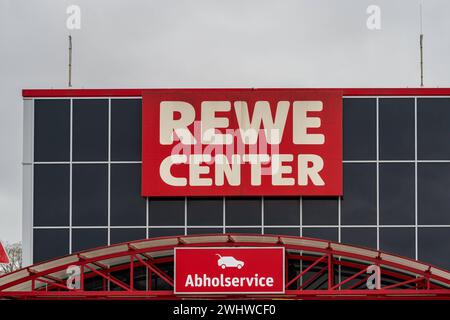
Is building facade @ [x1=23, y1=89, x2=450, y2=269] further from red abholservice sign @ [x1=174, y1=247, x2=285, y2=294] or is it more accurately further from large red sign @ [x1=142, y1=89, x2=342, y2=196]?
red abholservice sign @ [x1=174, y1=247, x2=285, y2=294]

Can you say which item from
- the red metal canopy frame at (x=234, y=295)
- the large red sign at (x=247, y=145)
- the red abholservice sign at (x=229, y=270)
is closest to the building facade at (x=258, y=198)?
the large red sign at (x=247, y=145)

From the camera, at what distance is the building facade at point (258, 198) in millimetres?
34312

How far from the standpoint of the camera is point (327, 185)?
34.2 meters

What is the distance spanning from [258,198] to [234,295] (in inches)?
203

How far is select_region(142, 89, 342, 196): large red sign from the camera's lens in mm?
34281

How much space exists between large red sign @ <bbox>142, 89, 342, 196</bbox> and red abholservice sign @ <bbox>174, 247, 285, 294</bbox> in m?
4.20

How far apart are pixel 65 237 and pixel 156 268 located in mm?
3850

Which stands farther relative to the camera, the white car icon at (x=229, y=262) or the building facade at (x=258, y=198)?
the building facade at (x=258, y=198)

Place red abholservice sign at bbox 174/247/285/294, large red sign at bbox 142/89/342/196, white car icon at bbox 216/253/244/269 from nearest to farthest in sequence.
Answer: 1. red abholservice sign at bbox 174/247/285/294
2. white car icon at bbox 216/253/244/269
3. large red sign at bbox 142/89/342/196

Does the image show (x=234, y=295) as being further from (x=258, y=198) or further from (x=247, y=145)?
(x=247, y=145)

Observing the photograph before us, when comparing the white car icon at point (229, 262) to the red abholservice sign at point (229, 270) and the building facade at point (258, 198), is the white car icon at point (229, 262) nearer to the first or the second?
the red abholservice sign at point (229, 270)

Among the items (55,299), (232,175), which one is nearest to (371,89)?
(232,175)

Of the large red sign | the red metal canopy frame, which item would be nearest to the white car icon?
the red metal canopy frame
